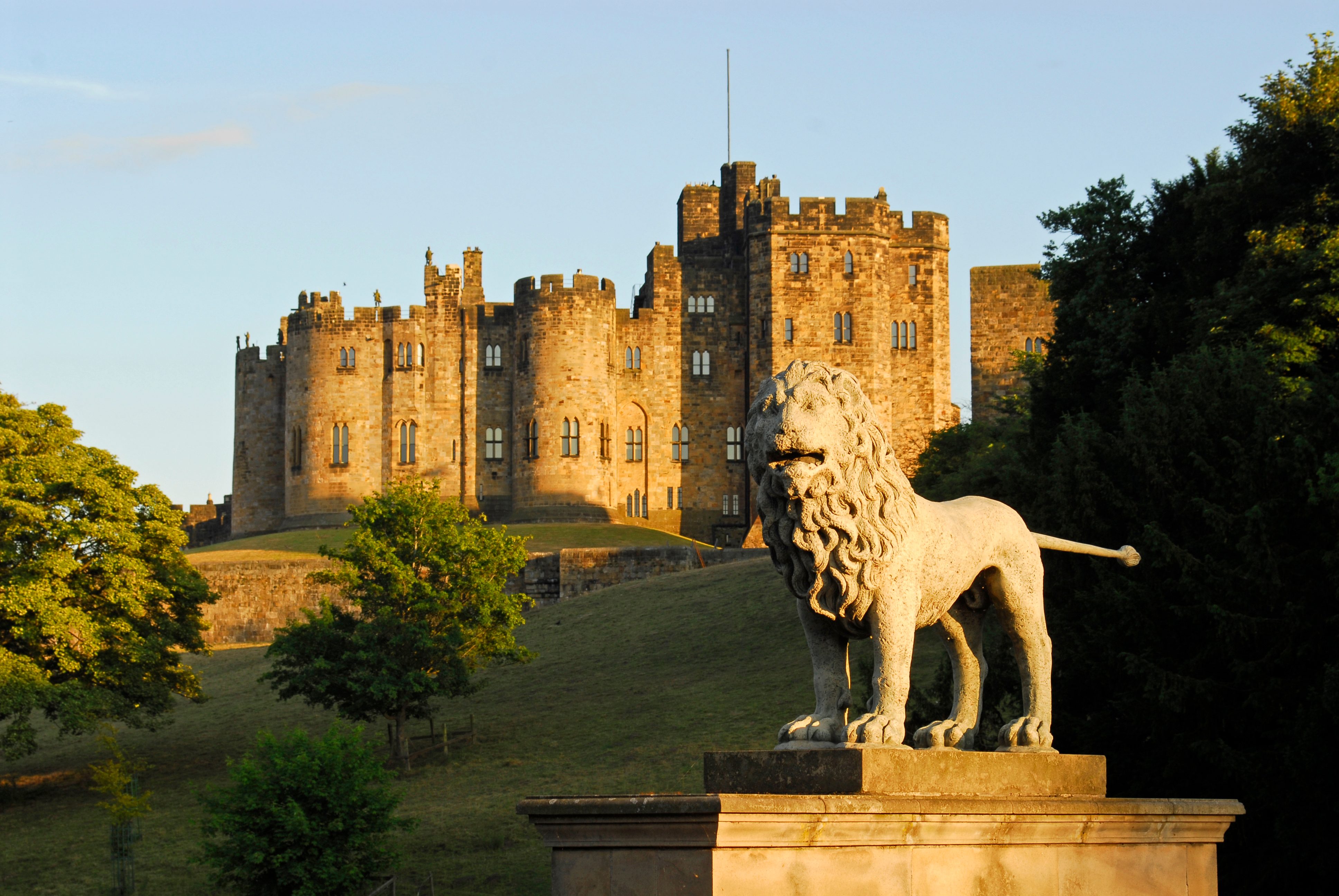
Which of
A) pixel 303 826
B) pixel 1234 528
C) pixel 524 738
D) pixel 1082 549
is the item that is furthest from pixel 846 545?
pixel 524 738

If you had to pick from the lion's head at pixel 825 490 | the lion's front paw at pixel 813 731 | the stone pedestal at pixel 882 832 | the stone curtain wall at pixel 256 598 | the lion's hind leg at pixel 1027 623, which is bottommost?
the stone curtain wall at pixel 256 598

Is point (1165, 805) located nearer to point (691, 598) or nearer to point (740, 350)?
point (691, 598)

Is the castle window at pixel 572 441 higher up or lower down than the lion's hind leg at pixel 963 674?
higher up

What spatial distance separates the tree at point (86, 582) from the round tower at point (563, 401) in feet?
132

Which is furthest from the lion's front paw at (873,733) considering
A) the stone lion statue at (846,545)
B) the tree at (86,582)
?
the tree at (86,582)

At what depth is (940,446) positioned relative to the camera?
214ft

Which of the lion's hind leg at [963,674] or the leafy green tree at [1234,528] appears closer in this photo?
the lion's hind leg at [963,674]

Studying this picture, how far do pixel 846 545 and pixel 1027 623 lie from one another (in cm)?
190

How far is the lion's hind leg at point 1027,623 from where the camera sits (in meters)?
10.8

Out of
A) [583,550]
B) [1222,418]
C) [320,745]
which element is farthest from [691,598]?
[1222,418]

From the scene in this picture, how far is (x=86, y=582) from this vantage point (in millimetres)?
41500

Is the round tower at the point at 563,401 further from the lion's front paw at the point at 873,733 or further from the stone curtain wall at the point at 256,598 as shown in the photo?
the lion's front paw at the point at 873,733

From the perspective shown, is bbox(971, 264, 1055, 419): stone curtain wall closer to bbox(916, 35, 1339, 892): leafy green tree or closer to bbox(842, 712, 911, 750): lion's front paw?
bbox(916, 35, 1339, 892): leafy green tree

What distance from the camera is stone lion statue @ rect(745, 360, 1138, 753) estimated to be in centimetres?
962
